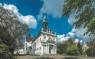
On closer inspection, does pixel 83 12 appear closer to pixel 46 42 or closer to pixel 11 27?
pixel 11 27

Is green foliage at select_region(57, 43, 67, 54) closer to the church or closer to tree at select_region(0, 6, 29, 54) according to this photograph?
the church

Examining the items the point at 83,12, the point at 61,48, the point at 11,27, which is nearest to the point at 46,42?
the point at 61,48

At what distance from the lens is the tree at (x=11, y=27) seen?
43275 mm

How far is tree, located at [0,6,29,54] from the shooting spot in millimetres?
43275

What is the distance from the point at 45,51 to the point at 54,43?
19.7 feet

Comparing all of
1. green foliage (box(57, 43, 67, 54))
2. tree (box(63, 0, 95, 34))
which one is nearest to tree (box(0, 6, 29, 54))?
tree (box(63, 0, 95, 34))

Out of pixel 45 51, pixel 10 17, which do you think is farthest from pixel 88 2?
pixel 45 51

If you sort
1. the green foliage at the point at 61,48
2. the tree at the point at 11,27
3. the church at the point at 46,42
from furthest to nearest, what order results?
the green foliage at the point at 61,48
the church at the point at 46,42
the tree at the point at 11,27

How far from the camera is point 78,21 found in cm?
1368

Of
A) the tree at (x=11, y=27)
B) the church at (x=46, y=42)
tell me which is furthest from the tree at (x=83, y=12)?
the church at (x=46, y=42)

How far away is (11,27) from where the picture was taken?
5106cm

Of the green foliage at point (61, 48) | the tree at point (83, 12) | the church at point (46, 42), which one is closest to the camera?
the tree at point (83, 12)

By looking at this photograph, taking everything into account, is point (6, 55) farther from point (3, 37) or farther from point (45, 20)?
point (45, 20)

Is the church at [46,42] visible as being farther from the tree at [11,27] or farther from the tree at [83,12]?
the tree at [83,12]
